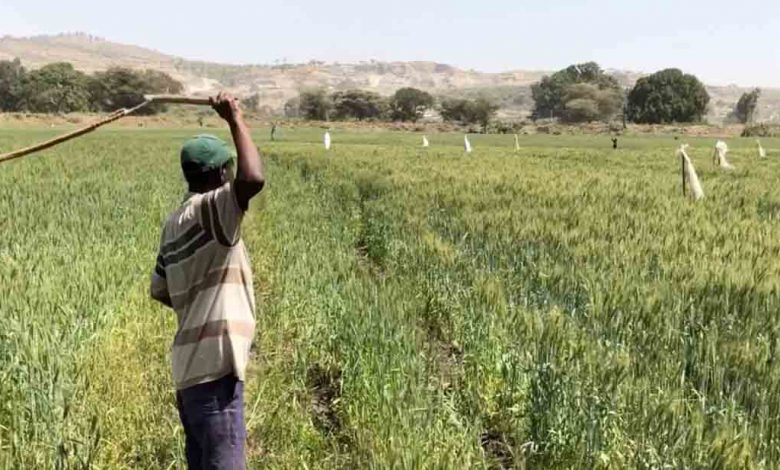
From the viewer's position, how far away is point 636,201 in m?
11.4

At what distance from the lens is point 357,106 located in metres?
110

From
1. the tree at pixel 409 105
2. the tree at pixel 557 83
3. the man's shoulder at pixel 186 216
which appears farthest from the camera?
the tree at pixel 557 83

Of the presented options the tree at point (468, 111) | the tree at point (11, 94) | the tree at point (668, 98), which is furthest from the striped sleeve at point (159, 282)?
the tree at point (11, 94)

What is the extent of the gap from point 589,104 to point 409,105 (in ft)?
86.6

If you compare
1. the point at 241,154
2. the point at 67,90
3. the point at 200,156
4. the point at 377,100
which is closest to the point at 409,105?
the point at 377,100

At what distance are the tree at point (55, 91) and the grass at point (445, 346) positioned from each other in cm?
9677

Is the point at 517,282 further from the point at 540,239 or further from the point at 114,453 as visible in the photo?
the point at 114,453

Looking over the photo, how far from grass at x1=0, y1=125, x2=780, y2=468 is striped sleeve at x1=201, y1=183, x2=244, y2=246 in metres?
1.09

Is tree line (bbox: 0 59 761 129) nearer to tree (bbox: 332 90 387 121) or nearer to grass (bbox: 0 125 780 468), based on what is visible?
tree (bbox: 332 90 387 121)

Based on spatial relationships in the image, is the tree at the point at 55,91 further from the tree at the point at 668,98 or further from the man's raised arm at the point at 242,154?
the man's raised arm at the point at 242,154

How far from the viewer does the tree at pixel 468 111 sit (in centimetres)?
10706

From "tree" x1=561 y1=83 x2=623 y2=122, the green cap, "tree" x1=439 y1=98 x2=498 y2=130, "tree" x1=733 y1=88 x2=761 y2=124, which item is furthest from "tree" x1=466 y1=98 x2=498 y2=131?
the green cap

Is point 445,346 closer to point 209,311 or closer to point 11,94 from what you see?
point 209,311

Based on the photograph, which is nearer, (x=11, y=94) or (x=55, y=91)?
(x=55, y=91)
